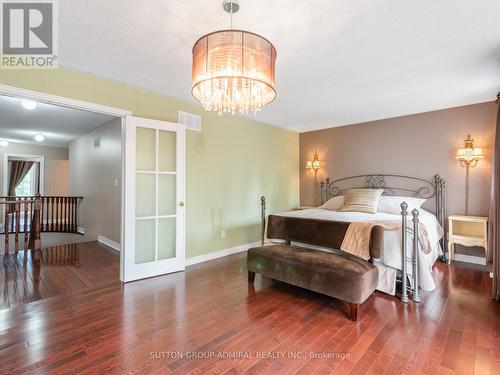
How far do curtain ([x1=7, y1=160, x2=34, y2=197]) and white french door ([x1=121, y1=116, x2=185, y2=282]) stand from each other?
7.44m

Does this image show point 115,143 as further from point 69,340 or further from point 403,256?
point 403,256

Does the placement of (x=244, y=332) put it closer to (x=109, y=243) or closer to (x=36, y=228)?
(x=109, y=243)

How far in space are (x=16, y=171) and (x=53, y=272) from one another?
6769 mm

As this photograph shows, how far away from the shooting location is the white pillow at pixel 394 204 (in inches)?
154

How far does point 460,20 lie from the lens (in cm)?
195

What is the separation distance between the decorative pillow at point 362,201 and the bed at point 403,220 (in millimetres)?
138

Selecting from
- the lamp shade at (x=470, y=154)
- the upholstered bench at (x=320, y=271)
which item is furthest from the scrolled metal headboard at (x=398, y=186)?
the upholstered bench at (x=320, y=271)

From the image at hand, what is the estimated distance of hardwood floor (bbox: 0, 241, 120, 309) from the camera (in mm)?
2773

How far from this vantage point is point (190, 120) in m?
3.84

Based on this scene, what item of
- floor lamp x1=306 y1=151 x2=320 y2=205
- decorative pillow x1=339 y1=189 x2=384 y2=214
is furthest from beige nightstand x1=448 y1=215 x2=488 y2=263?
floor lamp x1=306 y1=151 x2=320 y2=205

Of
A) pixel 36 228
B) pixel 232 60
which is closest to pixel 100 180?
pixel 36 228

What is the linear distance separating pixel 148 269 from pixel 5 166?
695cm

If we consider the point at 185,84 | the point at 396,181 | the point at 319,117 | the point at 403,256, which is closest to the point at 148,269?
the point at 185,84

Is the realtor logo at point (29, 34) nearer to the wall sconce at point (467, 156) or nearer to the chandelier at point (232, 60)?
the chandelier at point (232, 60)
